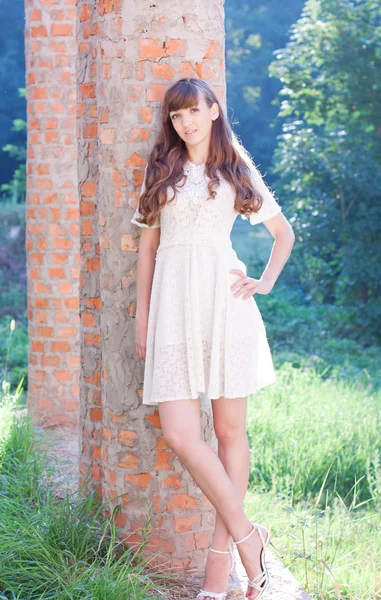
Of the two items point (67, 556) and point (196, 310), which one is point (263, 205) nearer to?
point (196, 310)

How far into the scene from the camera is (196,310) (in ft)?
10.7

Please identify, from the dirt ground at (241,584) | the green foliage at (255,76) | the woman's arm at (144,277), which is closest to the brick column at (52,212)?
the dirt ground at (241,584)

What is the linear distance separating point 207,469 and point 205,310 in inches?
22.6

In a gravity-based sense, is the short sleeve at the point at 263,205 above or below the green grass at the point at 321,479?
above

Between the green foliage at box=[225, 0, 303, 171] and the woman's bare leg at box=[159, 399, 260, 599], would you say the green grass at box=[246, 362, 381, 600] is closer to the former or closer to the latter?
the woman's bare leg at box=[159, 399, 260, 599]

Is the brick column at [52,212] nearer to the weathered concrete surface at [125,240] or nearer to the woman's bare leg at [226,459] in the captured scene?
the weathered concrete surface at [125,240]

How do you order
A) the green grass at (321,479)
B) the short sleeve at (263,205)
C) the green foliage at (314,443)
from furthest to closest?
1. the green foliage at (314,443)
2. the green grass at (321,479)
3. the short sleeve at (263,205)

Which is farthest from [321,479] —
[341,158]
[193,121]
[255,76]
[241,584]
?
[255,76]

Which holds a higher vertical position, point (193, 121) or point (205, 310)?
point (193, 121)

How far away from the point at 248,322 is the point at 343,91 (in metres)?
8.81

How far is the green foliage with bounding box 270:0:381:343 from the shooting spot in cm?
1105

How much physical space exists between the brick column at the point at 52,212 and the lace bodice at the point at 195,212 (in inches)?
125

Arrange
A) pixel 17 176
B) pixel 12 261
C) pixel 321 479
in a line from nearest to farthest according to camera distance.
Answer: pixel 321 479, pixel 12 261, pixel 17 176

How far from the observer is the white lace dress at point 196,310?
129 inches
